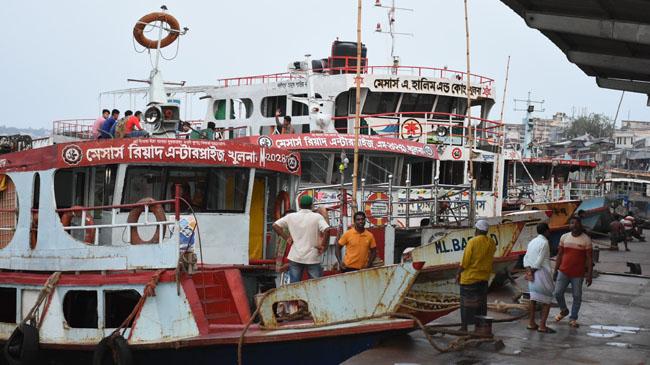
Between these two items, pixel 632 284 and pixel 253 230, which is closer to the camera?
pixel 253 230

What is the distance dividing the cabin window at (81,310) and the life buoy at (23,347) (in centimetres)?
50

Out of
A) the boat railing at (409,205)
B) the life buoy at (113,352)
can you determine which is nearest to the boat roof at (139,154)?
the life buoy at (113,352)

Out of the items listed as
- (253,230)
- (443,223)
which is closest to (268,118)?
(443,223)

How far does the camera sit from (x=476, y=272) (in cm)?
992

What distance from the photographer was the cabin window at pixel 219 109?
952 inches

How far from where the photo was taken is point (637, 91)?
13.7 metres

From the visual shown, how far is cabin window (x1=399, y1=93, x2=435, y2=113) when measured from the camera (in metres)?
22.4

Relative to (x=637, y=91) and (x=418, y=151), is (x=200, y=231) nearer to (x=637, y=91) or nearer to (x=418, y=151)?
(x=637, y=91)

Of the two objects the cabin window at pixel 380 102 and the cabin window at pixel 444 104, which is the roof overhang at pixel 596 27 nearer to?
the cabin window at pixel 380 102

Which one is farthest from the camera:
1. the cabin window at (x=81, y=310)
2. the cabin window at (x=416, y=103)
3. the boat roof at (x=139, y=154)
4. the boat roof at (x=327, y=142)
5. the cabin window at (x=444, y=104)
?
the cabin window at (x=444, y=104)

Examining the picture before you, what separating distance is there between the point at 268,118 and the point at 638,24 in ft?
47.4

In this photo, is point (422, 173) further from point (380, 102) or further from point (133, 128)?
point (133, 128)

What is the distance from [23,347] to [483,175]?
14.0 m

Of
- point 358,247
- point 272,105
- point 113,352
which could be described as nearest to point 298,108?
point 272,105
